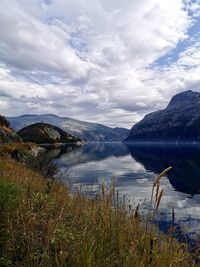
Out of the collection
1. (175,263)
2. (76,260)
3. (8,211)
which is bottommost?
(175,263)

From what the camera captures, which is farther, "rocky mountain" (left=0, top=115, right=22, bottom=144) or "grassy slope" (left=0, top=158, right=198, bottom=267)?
"rocky mountain" (left=0, top=115, right=22, bottom=144)

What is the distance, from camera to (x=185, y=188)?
115 feet

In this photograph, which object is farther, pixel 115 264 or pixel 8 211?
pixel 8 211

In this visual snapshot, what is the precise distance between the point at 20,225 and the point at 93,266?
5.19 ft

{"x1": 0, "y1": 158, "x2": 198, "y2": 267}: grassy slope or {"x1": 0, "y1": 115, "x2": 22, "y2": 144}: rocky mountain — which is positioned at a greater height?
{"x1": 0, "y1": 115, "x2": 22, "y2": 144}: rocky mountain

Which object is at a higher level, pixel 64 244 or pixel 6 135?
pixel 6 135

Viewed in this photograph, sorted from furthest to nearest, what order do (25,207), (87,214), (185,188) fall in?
(185,188) → (87,214) → (25,207)

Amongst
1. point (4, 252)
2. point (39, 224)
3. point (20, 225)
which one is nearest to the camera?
point (4, 252)

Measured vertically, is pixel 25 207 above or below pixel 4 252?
above

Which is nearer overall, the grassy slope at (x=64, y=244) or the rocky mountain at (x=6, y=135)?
the grassy slope at (x=64, y=244)

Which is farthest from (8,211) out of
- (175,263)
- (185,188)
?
(185,188)

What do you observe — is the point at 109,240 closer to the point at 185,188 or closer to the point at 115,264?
the point at 115,264

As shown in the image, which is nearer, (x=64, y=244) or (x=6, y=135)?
(x=64, y=244)

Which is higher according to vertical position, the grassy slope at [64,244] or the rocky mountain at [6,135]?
the rocky mountain at [6,135]
